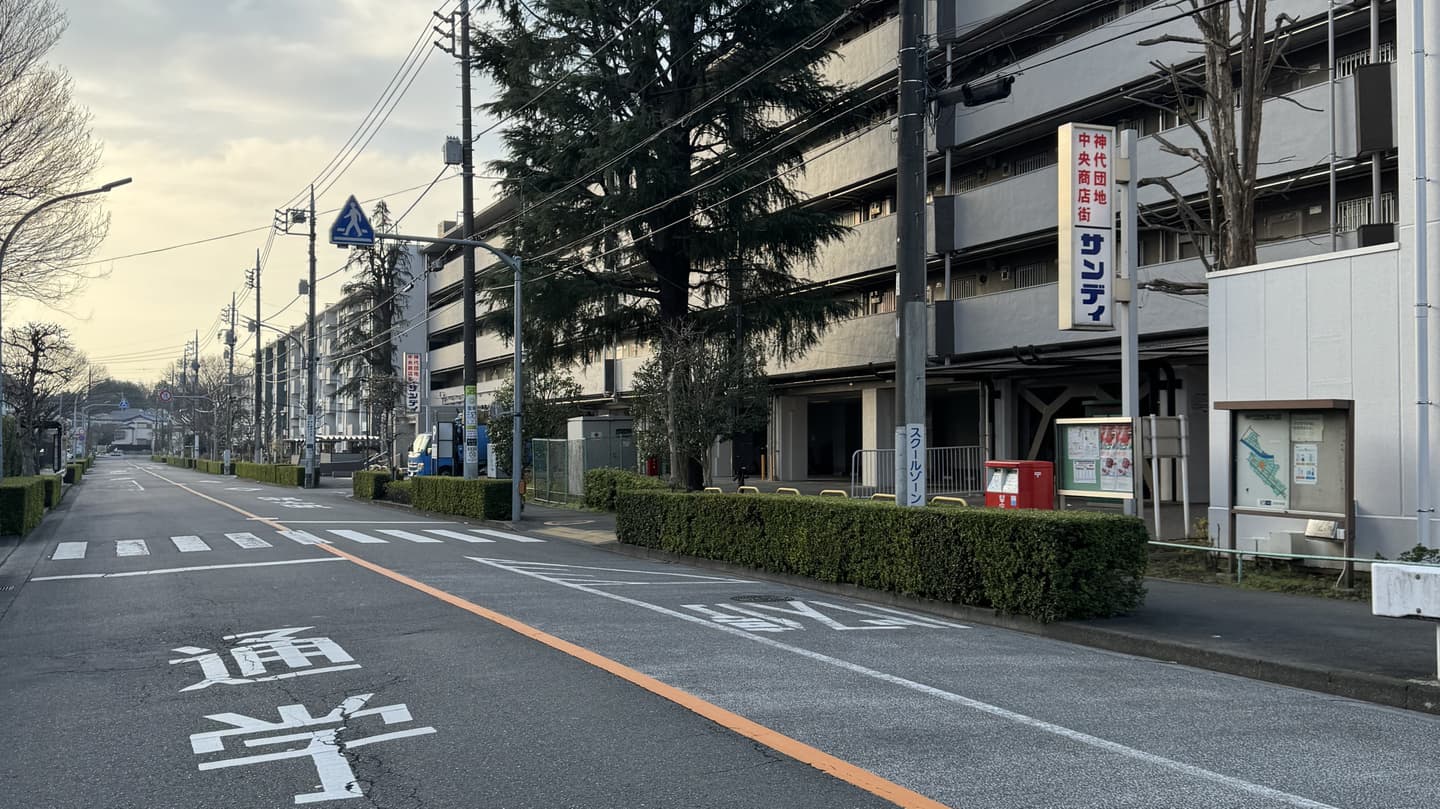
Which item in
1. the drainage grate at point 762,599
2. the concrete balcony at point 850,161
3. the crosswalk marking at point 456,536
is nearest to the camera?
the drainage grate at point 762,599

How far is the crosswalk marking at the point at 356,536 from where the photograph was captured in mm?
20156

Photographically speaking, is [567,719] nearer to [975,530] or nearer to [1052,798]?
[1052,798]

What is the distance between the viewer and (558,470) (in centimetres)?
3259

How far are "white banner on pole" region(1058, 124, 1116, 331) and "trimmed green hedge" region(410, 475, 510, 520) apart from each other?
53.6 ft

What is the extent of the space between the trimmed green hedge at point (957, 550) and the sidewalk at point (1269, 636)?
190 mm

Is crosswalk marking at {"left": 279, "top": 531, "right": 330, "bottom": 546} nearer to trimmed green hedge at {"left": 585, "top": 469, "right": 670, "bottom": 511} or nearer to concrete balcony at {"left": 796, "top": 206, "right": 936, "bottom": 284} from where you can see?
trimmed green hedge at {"left": 585, "top": 469, "right": 670, "bottom": 511}

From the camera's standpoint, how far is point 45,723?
259 inches

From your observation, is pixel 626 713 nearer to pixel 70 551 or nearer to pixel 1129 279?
pixel 1129 279

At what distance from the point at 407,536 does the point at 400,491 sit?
47.4ft

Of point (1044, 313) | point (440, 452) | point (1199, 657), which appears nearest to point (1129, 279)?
point (1199, 657)

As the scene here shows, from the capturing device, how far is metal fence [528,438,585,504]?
31375 mm

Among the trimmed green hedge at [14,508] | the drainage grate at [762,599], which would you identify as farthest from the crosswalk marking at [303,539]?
the drainage grate at [762,599]

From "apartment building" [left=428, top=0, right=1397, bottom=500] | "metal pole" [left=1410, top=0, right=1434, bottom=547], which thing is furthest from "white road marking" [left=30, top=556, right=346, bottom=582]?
"metal pole" [left=1410, top=0, right=1434, bottom=547]

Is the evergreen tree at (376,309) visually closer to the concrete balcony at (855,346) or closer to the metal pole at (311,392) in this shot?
the metal pole at (311,392)
